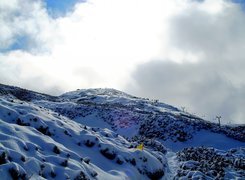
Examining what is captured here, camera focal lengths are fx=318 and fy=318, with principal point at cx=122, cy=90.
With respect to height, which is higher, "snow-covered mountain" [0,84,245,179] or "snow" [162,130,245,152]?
"snow" [162,130,245,152]

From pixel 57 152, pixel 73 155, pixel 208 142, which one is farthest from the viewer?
pixel 208 142

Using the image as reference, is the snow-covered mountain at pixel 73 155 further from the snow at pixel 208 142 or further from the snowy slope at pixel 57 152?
the snow at pixel 208 142

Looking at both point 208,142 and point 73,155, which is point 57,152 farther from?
point 208,142

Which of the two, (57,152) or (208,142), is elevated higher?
(208,142)

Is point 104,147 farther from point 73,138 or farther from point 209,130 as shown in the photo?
point 209,130

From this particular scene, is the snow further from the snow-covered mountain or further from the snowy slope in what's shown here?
the snowy slope

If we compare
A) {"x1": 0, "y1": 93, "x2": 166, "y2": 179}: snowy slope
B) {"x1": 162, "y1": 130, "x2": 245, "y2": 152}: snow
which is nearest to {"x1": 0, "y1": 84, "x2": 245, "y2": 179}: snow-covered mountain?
{"x1": 0, "y1": 93, "x2": 166, "y2": 179}: snowy slope

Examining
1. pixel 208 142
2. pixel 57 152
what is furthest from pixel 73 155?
pixel 208 142

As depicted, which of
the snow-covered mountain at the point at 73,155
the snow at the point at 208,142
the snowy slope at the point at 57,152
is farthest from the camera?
the snow at the point at 208,142

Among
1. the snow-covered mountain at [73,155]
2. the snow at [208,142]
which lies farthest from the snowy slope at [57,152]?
the snow at [208,142]

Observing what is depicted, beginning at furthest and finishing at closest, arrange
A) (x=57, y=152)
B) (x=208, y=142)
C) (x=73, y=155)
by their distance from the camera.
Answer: (x=208, y=142)
(x=73, y=155)
(x=57, y=152)

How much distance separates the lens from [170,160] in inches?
1045

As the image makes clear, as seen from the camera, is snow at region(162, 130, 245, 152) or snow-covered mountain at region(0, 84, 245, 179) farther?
snow at region(162, 130, 245, 152)

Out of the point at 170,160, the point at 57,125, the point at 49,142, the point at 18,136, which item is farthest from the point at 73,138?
the point at 170,160
